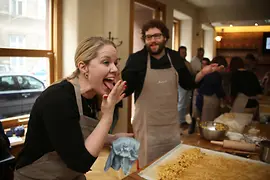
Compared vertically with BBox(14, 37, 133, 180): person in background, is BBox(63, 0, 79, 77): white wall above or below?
above

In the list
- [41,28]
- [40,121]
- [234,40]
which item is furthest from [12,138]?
[234,40]

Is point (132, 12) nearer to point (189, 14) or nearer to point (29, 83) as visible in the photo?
point (29, 83)

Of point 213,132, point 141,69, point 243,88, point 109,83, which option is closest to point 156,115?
point 141,69

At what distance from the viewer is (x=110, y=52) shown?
1009 millimetres

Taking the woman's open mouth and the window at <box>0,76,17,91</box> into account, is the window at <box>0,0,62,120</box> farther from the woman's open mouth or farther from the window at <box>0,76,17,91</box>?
the woman's open mouth

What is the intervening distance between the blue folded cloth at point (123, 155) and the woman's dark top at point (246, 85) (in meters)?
2.33

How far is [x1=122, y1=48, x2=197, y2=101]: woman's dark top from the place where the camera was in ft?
6.48

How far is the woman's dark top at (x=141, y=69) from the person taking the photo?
77.8 inches

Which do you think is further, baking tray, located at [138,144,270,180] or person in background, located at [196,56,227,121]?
person in background, located at [196,56,227,121]

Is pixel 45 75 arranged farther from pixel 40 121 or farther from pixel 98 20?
pixel 40 121

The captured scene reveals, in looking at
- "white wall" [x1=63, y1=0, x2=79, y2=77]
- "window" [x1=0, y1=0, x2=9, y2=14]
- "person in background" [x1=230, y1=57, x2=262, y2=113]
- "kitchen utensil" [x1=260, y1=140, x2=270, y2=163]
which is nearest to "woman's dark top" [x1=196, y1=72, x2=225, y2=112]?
"person in background" [x1=230, y1=57, x2=262, y2=113]

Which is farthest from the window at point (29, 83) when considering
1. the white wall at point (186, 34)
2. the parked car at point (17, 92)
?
the white wall at point (186, 34)

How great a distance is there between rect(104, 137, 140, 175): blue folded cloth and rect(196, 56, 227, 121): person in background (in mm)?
2885

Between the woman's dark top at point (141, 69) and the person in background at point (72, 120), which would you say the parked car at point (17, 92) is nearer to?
the woman's dark top at point (141, 69)
